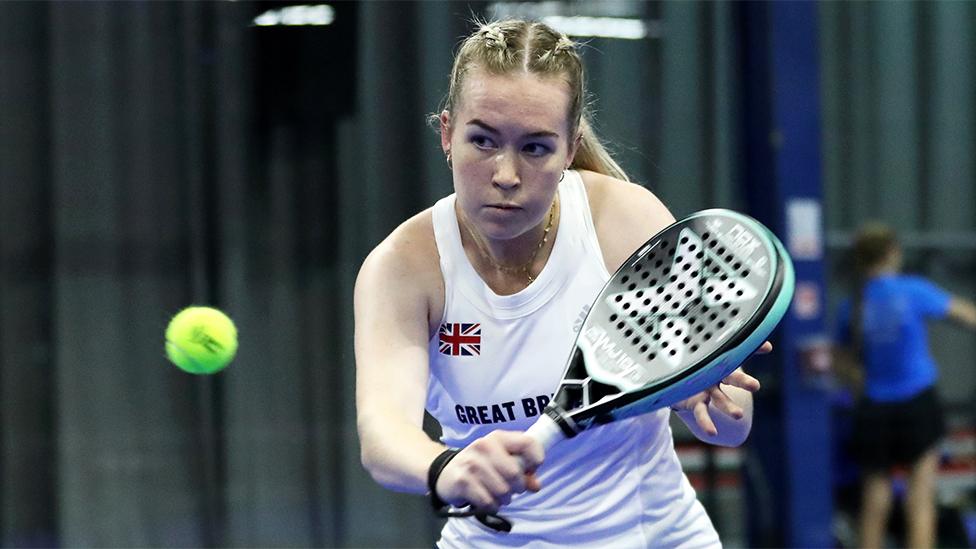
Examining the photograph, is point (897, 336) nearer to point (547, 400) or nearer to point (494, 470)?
point (547, 400)

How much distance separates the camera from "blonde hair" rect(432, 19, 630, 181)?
166cm

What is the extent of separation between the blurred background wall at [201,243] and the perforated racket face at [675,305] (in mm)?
2661

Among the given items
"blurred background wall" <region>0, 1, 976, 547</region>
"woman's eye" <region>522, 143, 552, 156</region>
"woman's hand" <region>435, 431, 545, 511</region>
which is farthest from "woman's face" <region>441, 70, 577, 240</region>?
"blurred background wall" <region>0, 1, 976, 547</region>

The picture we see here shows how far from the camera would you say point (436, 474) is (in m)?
1.42

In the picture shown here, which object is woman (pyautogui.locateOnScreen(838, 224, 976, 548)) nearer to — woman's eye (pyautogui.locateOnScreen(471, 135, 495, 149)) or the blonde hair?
the blonde hair

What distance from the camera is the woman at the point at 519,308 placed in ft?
5.40

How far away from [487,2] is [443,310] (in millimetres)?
2715

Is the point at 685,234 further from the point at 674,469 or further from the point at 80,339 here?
the point at 80,339

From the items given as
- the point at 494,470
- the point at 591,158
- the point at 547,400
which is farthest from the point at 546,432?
the point at 591,158

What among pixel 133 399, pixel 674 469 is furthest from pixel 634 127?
pixel 674 469

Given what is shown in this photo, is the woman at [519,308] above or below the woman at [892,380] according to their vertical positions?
above

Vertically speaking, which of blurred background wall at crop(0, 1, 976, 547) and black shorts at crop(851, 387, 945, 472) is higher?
blurred background wall at crop(0, 1, 976, 547)

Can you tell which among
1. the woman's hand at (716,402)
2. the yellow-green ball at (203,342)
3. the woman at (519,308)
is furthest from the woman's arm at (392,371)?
the yellow-green ball at (203,342)

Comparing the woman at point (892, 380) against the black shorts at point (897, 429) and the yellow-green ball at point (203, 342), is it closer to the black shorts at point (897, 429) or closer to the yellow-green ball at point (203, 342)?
the black shorts at point (897, 429)
